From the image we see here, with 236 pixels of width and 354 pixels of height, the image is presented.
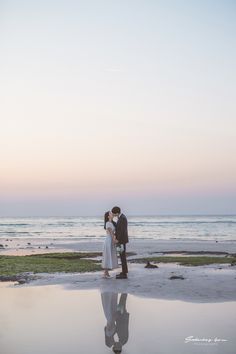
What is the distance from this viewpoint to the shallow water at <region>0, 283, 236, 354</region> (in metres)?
6.90

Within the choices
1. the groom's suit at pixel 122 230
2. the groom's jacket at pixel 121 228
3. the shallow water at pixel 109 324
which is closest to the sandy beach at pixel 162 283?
the shallow water at pixel 109 324

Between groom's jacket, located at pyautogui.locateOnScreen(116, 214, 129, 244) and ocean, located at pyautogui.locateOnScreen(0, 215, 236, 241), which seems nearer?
groom's jacket, located at pyautogui.locateOnScreen(116, 214, 129, 244)

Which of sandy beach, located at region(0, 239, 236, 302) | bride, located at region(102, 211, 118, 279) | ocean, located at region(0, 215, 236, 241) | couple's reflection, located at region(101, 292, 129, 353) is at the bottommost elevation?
ocean, located at region(0, 215, 236, 241)

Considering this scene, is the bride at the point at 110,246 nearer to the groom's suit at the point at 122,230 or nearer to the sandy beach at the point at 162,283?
the groom's suit at the point at 122,230

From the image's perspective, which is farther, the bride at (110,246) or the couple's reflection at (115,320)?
the bride at (110,246)

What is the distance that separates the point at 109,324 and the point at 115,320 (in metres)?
0.42

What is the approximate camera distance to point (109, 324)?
A: 8.55 m

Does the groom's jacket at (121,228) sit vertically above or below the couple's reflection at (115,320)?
above

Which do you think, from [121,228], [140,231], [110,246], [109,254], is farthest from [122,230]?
[140,231]

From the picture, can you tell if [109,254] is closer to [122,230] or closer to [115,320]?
[122,230]

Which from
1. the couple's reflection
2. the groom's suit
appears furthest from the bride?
the couple's reflection

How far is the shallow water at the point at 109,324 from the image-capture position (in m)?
6.90

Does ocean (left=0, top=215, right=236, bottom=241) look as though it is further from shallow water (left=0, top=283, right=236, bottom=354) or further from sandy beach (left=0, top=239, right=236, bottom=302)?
shallow water (left=0, top=283, right=236, bottom=354)

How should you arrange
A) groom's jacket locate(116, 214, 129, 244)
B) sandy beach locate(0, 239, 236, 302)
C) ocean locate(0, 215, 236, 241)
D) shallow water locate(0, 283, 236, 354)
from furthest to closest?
ocean locate(0, 215, 236, 241)
groom's jacket locate(116, 214, 129, 244)
sandy beach locate(0, 239, 236, 302)
shallow water locate(0, 283, 236, 354)
